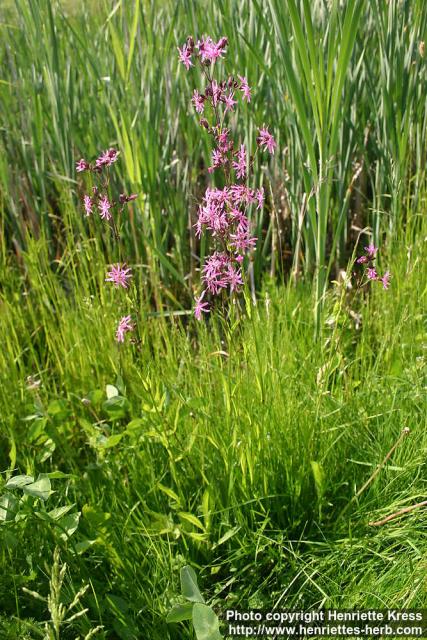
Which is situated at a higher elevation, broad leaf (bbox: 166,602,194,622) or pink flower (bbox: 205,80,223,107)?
pink flower (bbox: 205,80,223,107)

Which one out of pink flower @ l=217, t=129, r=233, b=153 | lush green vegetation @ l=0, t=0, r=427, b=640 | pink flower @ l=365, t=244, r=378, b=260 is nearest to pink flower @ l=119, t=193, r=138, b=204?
pink flower @ l=217, t=129, r=233, b=153

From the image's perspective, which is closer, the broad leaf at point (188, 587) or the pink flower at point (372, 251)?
the broad leaf at point (188, 587)

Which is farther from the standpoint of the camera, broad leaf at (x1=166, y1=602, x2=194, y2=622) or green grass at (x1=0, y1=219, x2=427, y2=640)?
green grass at (x1=0, y1=219, x2=427, y2=640)

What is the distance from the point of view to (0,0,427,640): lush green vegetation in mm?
1385

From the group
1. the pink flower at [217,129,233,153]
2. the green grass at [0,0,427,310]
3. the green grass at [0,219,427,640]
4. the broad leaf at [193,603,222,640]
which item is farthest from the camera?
the green grass at [0,0,427,310]

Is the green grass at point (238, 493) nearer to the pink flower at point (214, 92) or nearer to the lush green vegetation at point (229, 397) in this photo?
the lush green vegetation at point (229, 397)

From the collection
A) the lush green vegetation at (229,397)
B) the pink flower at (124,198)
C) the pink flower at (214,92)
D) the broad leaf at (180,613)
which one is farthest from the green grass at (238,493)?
the pink flower at (214,92)

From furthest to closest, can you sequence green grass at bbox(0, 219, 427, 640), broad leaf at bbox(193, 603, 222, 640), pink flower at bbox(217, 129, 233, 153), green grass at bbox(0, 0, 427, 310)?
green grass at bbox(0, 0, 427, 310)
green grass at bbox(0, 219, 427, 640)
pink flower at bbox(217, 129, 233, 153)
broad leaf at bbox(193, 603, 222, 640)

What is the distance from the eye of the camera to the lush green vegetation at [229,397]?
1.38 metres

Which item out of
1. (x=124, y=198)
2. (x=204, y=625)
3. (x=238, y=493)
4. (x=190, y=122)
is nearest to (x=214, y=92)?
(x=124, y=198)

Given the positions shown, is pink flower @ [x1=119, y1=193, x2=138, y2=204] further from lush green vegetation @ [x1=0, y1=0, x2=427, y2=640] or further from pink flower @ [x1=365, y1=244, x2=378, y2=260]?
pink flower @ [x1=365, y1=244, x2=378, y2=260]

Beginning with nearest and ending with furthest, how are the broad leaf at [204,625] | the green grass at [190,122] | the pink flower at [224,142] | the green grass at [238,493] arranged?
1. the broad leaf at [204,625]
2. the pink flower at [224,142]
3. the green grass at [238,493]
4. the green grass at [190,122]

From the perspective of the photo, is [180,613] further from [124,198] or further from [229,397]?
[124,198]

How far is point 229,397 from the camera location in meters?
1.43
